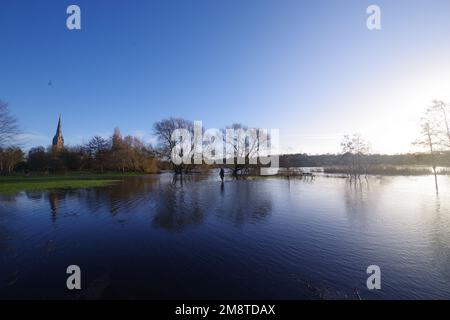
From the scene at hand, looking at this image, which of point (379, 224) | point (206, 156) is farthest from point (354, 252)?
point (206, 156)

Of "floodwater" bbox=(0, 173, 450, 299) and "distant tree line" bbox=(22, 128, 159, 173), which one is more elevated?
"distant tree line" bbox=(22, 128, 159, 173)

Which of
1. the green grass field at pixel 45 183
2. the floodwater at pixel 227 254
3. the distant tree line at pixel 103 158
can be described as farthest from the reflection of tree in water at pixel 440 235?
the distant tree line at pixel 103 158

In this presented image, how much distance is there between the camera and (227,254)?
5449 mm

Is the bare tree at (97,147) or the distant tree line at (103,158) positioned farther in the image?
the bare tree at (97,147)

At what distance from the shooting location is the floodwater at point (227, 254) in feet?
12.7

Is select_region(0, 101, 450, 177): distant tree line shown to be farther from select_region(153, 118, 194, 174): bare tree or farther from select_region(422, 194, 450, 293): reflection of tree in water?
select_region(422, 194, 450, 293): reflection of tree in water

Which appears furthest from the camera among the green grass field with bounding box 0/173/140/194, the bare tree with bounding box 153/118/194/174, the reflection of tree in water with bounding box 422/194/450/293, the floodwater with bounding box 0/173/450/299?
the bare tree with bounding box 153/118/194/174

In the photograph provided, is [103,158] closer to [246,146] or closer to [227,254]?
[246,146]

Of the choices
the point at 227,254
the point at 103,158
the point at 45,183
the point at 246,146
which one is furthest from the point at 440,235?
the point at 103,158

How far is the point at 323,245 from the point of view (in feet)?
19.6

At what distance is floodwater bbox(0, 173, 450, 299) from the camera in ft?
12.7

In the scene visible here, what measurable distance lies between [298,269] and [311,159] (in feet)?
424

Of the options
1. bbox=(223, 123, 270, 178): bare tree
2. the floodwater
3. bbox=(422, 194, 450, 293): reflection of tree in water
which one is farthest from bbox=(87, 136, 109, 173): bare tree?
bbox=(422, 194, 450, 293): reflection of tree in water

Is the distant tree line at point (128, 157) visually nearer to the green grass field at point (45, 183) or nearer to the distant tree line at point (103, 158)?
the distant tree line at point (103, 158)
